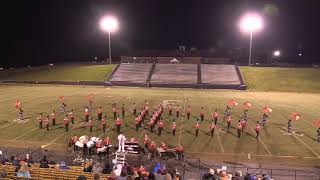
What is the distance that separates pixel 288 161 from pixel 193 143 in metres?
5.95

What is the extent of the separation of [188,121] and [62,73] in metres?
35.6

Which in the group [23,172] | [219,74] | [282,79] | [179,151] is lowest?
[179,151]

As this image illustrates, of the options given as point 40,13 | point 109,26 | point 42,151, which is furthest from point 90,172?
point 40,13

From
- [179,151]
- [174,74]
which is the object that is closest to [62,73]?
[174,74]

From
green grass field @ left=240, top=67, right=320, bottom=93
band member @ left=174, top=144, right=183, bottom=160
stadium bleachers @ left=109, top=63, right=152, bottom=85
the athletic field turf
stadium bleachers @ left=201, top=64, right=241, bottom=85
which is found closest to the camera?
band member @ left=174, top=144, right=183, bottom=160

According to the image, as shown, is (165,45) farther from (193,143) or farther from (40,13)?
(193,143)

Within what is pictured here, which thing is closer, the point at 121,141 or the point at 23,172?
the point at 23,172

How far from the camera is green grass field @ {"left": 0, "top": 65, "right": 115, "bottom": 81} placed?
55656 millimetres

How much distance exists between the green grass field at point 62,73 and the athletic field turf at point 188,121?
6486mm

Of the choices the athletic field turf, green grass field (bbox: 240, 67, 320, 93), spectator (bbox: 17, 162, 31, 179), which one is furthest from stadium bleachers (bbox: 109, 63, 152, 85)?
spectator (bbox: 17, 162, 31, 179)

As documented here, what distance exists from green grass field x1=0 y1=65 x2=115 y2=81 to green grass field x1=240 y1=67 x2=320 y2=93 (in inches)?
901

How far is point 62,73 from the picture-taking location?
58.7 m

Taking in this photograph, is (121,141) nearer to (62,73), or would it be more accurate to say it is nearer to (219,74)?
(219,74)

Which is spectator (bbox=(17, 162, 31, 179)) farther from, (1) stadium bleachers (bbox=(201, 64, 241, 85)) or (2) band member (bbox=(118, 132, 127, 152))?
(1) stadium bleachers (bbox=(201, 64, 241, 85))
